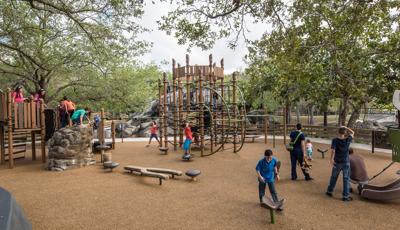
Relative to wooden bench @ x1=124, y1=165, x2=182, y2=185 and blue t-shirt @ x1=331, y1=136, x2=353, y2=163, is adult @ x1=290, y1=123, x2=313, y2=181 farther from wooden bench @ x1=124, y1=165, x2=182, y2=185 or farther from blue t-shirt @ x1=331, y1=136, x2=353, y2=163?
wooden bench @ x1=124, y1=165, x2=182, y2=185

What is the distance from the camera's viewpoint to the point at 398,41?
1002 cm

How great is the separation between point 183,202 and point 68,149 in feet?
21.1

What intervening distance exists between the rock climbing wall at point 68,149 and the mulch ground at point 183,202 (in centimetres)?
52

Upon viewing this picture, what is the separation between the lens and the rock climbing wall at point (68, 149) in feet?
36.7

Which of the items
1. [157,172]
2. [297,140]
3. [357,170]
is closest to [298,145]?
[297,140]

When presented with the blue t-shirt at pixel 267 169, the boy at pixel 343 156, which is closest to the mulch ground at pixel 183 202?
the boy at pixel 343 156

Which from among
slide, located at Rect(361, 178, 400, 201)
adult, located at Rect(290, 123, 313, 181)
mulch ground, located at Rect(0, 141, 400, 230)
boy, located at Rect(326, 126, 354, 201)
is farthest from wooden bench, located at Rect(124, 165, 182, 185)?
slide, located at Rect(361, 178, 400, 201)

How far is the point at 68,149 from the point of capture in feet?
37.2

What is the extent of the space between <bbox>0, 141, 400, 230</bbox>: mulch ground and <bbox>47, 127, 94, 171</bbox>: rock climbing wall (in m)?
0.52

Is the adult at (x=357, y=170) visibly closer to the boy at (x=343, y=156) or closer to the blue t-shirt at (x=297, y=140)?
the boy at (x=343, y=156)

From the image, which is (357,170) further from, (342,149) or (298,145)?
(298,145)

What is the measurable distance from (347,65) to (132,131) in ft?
82.6

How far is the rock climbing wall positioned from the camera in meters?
11.2

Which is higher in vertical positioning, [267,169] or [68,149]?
[267,169]
